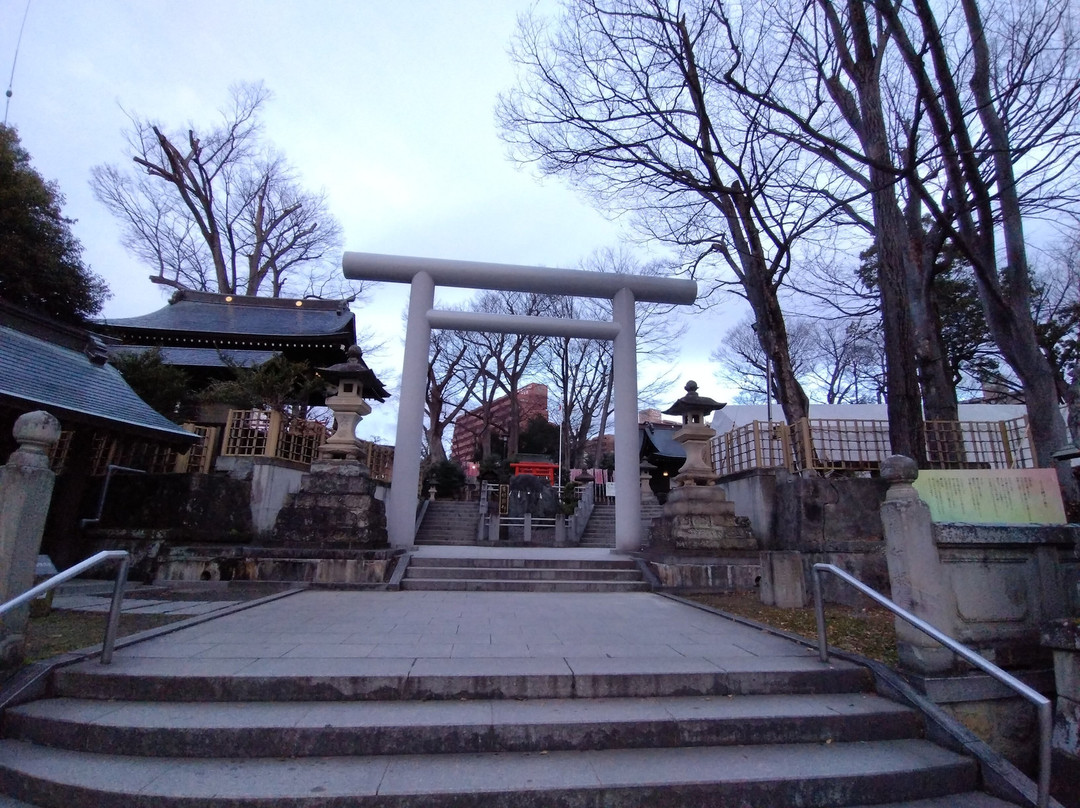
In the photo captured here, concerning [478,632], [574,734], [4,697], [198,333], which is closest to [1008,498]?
[574,734]

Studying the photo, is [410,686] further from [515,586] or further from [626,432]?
[626,432]

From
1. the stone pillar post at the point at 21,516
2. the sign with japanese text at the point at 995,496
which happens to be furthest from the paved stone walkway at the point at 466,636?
the sign with japanese text at the point at 995,496

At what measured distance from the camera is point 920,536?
3.35m

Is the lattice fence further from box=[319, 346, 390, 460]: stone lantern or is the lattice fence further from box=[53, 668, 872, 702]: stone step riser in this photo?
box=[319, 346, 390, 460]: stone lantern

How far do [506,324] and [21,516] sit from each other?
7412 mm

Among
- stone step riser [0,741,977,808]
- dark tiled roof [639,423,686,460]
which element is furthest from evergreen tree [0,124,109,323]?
dark tiled roof [639,423,686,460]

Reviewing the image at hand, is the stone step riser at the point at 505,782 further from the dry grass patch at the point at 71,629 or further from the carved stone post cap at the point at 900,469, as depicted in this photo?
the carved stone post cap at the point at 900,469

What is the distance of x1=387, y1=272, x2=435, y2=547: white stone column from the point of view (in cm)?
882

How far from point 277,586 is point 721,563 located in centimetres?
607

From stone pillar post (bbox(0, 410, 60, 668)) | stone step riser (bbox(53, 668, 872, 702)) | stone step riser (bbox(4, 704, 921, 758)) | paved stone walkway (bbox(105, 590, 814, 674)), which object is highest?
stone pillar post (bbox(0, 410, 60, 668))

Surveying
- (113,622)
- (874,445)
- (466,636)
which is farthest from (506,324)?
(113,622)

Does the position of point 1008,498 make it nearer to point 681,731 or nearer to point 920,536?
point 920,536

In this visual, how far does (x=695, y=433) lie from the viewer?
30.5ft

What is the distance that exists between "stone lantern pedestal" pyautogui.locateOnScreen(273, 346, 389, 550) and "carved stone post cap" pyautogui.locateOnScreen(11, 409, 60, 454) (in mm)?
4347
